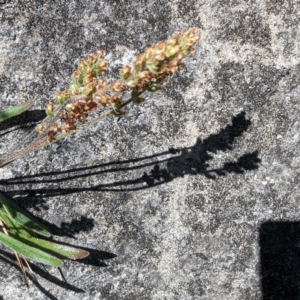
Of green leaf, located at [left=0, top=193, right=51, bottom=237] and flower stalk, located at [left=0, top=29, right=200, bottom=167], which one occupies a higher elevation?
flower stalk, located at [left=0, top=29, right=200, bottom=167]

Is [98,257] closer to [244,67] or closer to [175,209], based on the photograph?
[175,209]

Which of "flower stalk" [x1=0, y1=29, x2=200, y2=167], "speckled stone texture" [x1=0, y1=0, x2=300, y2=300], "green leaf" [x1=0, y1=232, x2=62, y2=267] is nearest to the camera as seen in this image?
"flower stalk" [x1=0, y1=29, x2=200, y2=167]

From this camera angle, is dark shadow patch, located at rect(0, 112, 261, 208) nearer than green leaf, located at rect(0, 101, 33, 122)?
No

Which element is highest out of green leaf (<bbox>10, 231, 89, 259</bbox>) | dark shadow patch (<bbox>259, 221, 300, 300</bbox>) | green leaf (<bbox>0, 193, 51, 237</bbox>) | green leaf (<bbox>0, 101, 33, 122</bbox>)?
green leaf (<bbox>0, 101, 33, 122</bbox>)

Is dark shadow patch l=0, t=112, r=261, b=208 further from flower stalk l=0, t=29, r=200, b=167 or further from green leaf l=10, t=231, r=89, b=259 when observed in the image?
flower stalk l=0, t=29, r=200, b=167

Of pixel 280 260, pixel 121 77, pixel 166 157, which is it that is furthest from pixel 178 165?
pixel 121 77

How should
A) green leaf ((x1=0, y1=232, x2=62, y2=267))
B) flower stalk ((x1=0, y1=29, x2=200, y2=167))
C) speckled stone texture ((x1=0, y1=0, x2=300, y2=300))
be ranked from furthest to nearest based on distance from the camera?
speckled stone texture ((x1=0, y1=0, x2=300, y2=300))
green leaf ((x1=0, y1=232, x2=62, y2=267))
flower stalk ((x1=0, y1=29, x2=200, y2=167))

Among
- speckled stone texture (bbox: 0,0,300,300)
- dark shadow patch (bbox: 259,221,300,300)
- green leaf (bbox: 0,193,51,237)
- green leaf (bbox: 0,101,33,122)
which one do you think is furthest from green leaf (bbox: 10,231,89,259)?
dark shadow patch (bbox: 259,221,300,300)

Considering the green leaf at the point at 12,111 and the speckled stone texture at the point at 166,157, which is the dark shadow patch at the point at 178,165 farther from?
the green leaf at the point at 12,111

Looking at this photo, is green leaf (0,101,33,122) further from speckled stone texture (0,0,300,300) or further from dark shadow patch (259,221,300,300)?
dark shadow patch (259,221,300,300)
